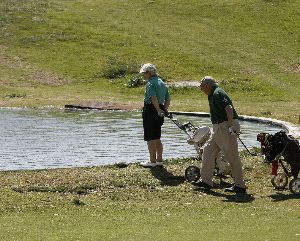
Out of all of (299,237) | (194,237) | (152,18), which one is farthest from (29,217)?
(152,18)

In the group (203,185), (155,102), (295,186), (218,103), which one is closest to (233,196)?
(203,185)

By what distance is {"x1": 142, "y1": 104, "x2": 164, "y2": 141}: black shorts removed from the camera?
1885 centimetres

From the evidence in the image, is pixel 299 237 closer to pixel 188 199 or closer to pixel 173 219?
pixel 173 219

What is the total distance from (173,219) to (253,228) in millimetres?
1605

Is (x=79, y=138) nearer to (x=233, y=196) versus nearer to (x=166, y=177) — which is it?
(x=166, y=177)

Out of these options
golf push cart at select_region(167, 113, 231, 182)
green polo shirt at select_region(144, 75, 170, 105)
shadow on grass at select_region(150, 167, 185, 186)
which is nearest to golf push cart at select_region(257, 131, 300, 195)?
golf push cart at select_region(167, 113, 231, 182)

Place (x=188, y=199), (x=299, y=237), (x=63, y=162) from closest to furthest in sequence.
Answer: (x=299, y=237), (x=188, y=199), (x=63, y=162)

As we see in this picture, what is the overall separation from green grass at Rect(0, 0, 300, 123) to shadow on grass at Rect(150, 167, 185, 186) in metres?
15.6

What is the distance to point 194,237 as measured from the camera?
39.8ft

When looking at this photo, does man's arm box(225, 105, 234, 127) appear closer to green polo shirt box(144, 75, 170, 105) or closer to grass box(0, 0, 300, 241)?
grass box(0, 0, 300, 241)

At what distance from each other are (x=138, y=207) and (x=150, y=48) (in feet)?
131

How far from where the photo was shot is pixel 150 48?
54.8 m

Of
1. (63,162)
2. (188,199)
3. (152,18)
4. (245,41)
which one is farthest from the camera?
(152,18)

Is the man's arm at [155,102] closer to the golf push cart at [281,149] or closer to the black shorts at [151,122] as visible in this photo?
the black shorts at [151,122]
